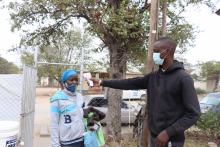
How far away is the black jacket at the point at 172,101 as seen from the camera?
3.80 meters

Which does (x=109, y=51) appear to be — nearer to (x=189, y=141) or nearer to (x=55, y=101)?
(x=189, y=141)

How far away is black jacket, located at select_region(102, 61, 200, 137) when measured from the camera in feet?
12.5

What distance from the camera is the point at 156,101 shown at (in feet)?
13.2

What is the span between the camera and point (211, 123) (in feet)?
35.4

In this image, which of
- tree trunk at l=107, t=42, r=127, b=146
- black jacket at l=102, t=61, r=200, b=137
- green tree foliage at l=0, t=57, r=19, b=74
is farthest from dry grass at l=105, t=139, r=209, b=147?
green tree foliage at l=0, t=57, r=19, b=74

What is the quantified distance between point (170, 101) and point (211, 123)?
7259 millimetres

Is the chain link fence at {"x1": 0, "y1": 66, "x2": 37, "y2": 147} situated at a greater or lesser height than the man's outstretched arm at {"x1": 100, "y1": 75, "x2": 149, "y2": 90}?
lesser

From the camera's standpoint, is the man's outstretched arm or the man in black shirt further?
the man's outstretched arm

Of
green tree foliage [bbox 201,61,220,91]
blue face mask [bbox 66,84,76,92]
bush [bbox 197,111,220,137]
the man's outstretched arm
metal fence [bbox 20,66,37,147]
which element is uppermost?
the man's outstretched arm

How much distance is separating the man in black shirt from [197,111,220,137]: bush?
701cm

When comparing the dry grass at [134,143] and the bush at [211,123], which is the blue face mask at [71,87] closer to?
the dry grass at [134,143]

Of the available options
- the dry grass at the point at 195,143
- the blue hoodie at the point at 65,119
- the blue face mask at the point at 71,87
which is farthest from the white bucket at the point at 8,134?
the dry grass at the point at 195,143

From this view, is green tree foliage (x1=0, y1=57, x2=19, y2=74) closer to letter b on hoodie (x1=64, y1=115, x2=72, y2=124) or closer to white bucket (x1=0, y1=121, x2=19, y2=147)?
letter b on hoodie (x1=64, y1=115, x2=72, y2=124)

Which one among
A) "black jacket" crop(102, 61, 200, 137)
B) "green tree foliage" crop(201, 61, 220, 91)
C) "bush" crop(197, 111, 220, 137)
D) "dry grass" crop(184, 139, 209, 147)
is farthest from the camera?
"green tree foliage" crop(201, 61, 220, 91)
